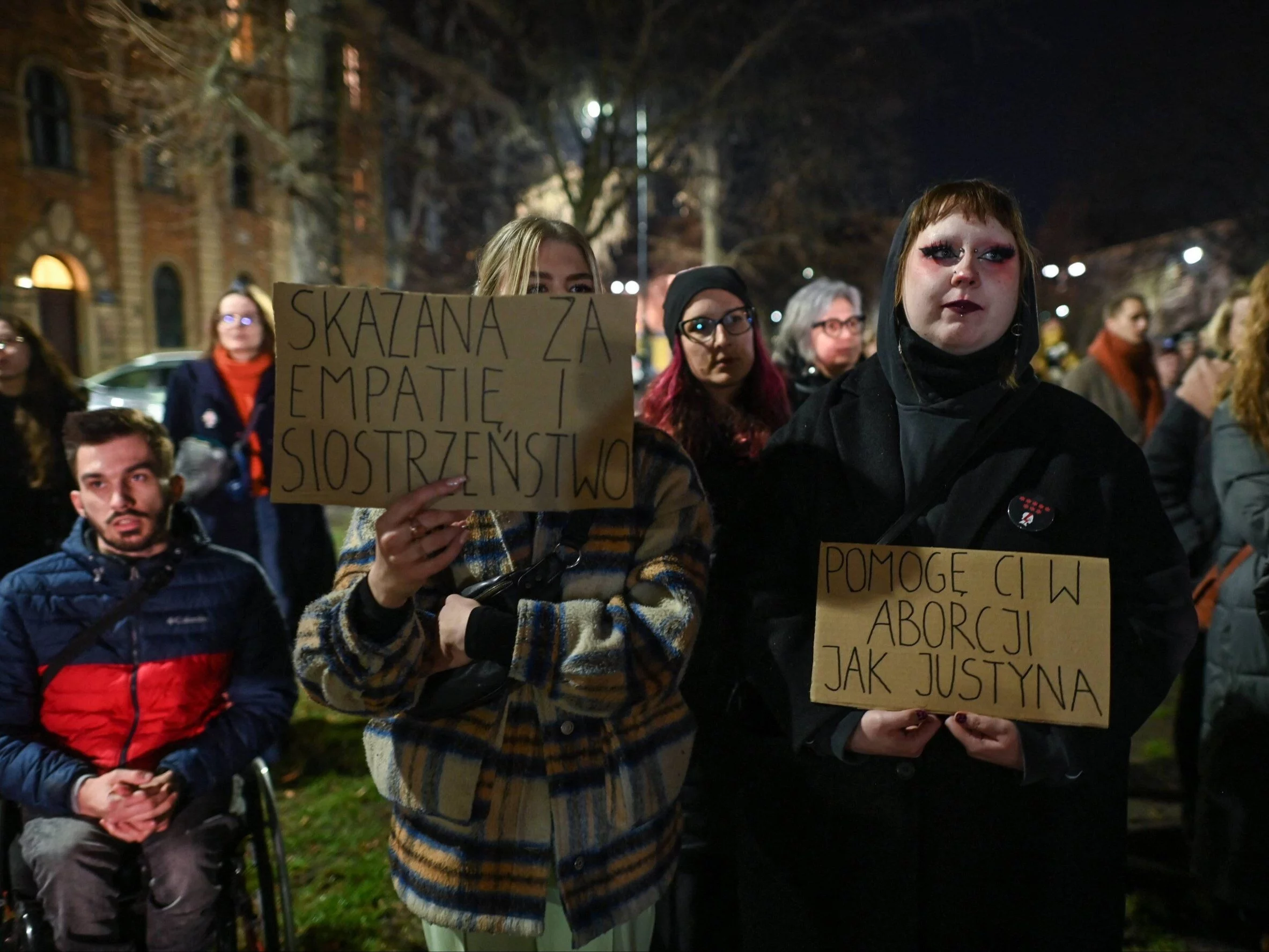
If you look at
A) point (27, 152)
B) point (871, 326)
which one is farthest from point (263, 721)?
point (27, 152)

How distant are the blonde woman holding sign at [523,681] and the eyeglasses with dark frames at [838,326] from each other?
6.75 feet

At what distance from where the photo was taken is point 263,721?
250 centimetres

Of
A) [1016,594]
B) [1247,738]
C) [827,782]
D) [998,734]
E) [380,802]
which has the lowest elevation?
[380,802]

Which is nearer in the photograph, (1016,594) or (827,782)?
(1016,594)

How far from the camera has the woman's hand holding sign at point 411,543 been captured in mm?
1498

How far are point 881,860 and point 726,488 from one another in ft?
3.49

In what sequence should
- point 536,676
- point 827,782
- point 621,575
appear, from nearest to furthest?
1. point 536,676
2. point 621,575
3. point 827,782

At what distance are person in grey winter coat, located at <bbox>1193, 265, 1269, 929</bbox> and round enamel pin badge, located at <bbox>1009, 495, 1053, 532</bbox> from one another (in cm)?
130

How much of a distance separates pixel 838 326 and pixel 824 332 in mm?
70

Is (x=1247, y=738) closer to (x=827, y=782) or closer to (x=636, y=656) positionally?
(x=827, y=782)

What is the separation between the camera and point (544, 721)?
1648 mm

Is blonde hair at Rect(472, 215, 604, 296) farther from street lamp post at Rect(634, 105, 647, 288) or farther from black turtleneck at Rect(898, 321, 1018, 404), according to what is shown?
street lamp post at Rect(634, 105, 647, 288)

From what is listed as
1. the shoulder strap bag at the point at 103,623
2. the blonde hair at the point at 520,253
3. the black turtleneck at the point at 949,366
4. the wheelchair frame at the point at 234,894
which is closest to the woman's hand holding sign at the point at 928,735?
the black turtleneck at the point at 949,366

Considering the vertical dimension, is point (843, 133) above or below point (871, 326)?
above
